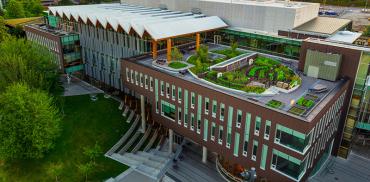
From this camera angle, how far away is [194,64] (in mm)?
49688

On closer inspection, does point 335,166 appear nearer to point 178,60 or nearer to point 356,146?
point 356,146

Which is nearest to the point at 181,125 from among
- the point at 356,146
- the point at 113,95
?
the point at 113,95

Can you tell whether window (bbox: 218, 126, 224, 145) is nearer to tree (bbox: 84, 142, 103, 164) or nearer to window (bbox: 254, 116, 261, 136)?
window (bbox: 254, 116, 261, 136)

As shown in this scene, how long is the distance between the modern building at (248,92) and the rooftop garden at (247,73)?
0.31 metres

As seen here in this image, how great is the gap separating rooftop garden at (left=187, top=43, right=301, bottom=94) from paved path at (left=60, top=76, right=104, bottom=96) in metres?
26.6

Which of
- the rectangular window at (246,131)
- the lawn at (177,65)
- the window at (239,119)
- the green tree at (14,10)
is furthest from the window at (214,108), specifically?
the green tree at (14,10)

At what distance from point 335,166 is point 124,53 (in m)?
44.6

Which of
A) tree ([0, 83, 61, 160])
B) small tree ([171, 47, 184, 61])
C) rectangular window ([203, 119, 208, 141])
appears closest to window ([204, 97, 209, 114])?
rectangular window ([203, 119, 208, 141])

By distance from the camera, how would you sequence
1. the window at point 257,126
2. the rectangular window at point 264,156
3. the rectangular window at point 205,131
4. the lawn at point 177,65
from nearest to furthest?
the window at point 257,126
the rectangular window at point 264,156
the rectangular window at point 205,131
the lawn at point 177,65

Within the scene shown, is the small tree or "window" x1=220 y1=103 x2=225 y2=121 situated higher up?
the small tree

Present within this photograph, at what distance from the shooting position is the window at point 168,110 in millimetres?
46000

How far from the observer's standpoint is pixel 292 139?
33.2 m

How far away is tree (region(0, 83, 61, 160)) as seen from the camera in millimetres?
41750

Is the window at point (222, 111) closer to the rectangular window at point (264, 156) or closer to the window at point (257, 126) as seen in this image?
the window at point (257, 126)
